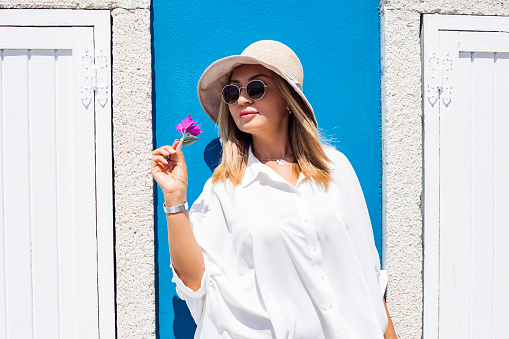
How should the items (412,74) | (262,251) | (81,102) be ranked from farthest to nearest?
(412,74)
(81,102)
(262,251)

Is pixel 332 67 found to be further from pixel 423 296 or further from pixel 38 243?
pixel 38 243

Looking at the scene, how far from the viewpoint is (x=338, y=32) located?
285 centimetres

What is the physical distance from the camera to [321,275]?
7.14 feet

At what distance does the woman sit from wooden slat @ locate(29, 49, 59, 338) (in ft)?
3.05

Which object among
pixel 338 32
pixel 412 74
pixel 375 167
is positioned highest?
pixel 338 32

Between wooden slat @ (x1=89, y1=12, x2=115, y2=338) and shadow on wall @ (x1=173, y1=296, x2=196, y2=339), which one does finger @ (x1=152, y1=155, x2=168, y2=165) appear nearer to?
wooden slat @ (x1=89, y1=12, x2=115, y2=338)

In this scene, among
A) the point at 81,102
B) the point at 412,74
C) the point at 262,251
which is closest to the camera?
the point at 262,251

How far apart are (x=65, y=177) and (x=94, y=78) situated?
64cm

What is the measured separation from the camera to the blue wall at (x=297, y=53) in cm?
276
